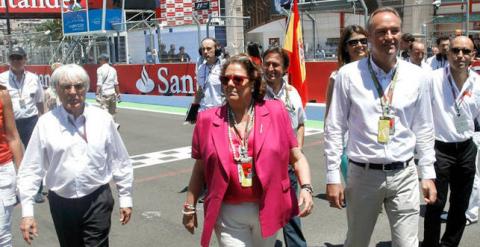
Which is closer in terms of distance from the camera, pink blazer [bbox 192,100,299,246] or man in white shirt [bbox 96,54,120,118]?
pink blazer [bbox 192,100,299,246]

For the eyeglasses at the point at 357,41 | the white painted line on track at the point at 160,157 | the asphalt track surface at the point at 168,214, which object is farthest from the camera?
the white painted line on track at the point at 160,157

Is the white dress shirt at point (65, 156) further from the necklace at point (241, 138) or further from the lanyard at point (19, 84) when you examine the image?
the lanyard at point (19, 84)

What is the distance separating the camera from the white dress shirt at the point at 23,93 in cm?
706

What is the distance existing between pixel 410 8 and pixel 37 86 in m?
8.86

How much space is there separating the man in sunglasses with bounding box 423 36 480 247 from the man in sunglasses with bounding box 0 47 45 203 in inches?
189

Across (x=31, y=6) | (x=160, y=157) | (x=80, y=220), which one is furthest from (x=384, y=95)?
(x=31, y=6)

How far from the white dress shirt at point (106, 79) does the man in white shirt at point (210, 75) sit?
20.3 feet

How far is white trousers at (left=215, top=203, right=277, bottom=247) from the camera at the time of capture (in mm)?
3070

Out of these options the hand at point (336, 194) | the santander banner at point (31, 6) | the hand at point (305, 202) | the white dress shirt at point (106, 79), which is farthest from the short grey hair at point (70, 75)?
the santander banner at point (31, 6)

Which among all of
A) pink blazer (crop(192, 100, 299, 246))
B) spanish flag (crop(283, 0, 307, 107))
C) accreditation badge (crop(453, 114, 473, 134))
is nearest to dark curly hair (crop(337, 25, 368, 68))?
accreditation badge (crop(453, 114, 473, 134))

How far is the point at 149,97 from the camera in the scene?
19594mm

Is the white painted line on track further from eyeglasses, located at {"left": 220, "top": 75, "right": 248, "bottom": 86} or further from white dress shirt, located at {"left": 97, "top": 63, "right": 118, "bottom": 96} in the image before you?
eyeglasses, located at {"left": 220, "top": 75, "right": 248, "bottom": 86}

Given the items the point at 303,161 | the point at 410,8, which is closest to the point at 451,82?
the point at 303,161

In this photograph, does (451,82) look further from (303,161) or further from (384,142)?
(303,161)
